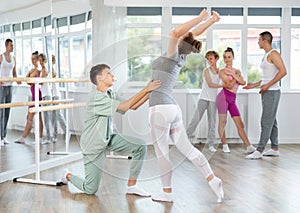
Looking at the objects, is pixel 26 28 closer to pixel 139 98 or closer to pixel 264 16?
pixel 139 98

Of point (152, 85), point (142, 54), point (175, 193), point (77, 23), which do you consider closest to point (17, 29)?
point (77, 23)

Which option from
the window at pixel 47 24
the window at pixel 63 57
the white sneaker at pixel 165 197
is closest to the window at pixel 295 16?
the window at pixel 63 57

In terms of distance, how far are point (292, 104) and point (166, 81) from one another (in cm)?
401

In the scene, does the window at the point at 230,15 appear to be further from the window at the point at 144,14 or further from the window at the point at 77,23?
the window at the point at 77,23

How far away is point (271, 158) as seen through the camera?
5730 millimetres

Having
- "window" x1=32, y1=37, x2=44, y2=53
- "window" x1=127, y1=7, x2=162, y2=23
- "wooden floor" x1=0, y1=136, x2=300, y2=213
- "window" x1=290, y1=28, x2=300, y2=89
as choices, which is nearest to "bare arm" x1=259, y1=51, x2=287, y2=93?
"wooden floor" x1=0, y1=136, x2=300, y2=213

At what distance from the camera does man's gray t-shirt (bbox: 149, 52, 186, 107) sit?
3.46 meters

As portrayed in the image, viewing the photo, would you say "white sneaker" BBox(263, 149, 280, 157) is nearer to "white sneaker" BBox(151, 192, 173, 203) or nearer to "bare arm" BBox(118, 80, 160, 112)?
"white sneaker" BBox(151, 192, 173, 203)

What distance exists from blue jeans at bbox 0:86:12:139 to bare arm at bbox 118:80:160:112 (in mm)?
1451

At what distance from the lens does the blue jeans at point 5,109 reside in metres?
4.59

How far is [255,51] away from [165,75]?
13.8 feet

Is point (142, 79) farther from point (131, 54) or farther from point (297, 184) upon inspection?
point (297, 184)

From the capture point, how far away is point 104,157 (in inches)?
154

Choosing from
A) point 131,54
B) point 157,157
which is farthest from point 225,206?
point 131,54
